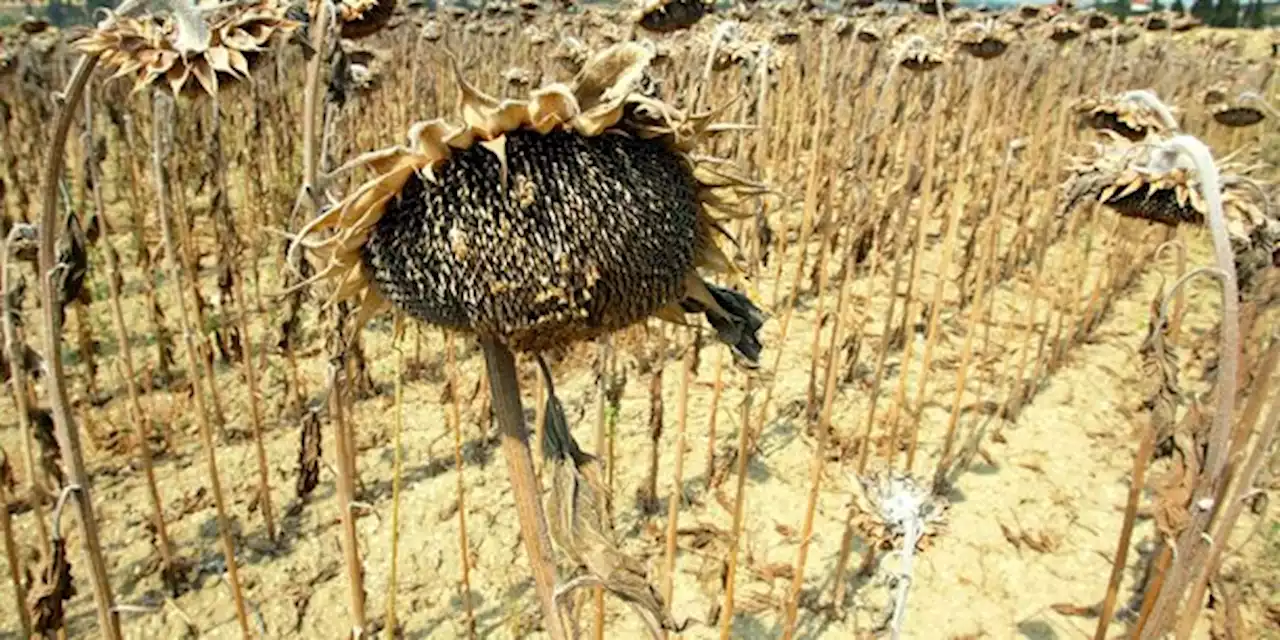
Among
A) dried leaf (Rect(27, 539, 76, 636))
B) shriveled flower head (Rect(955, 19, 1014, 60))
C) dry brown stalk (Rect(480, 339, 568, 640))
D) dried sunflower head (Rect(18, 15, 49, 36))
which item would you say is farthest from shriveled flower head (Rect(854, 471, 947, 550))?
dried sunflower head (Rect(18, 15, 49, 36))

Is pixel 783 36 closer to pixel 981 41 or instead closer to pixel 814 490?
pixel 981 41

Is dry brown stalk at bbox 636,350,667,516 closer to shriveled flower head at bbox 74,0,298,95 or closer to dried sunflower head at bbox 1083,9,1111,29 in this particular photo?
shriveled flower head at bbox 74,0,298,95

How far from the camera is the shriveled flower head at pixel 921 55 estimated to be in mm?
4098

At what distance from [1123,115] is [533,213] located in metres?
2.51

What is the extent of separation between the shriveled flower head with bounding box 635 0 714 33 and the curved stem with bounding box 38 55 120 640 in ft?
5.95

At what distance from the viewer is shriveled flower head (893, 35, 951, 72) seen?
13.4 feet

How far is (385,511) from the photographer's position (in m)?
3.27

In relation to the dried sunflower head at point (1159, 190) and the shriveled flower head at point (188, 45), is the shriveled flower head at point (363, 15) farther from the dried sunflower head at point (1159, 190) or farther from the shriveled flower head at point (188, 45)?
the dried sunflower head at point (1159, 190)

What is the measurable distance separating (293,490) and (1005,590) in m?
2.88

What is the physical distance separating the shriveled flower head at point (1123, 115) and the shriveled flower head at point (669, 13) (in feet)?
4.59

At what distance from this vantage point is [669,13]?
107 inches

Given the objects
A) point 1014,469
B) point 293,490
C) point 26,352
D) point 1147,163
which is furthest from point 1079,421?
point 26,352

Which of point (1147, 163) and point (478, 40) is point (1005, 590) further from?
point (478, 40)

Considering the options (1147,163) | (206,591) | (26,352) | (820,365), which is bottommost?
(206,591)
